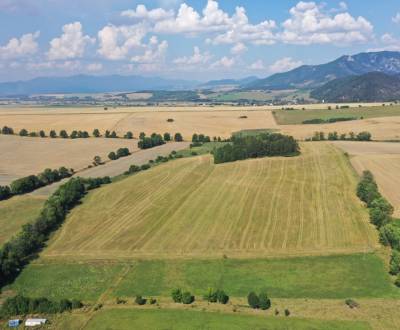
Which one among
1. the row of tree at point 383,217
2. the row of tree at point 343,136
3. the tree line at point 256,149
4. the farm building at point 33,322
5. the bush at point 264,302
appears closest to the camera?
the farm building at point 33,322

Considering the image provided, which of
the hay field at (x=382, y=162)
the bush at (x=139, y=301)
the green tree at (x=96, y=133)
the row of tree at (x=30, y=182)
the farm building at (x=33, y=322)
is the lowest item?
the farm building at (x=33, y=322)

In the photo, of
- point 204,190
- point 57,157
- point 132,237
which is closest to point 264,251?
point 132,237

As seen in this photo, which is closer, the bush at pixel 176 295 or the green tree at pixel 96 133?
the bush at pixel 176 295

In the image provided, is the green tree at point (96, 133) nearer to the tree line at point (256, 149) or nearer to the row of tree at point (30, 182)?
the row of tree at point (30, 182)

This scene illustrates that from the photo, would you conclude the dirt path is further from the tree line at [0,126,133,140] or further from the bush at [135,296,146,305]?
the bush at [135,296,146,305]

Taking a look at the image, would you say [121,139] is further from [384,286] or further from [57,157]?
[384,286]

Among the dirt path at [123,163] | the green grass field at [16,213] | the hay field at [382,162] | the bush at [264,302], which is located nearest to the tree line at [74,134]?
the dirt path at [123,163]

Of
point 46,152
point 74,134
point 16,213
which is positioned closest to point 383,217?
point 16,213
